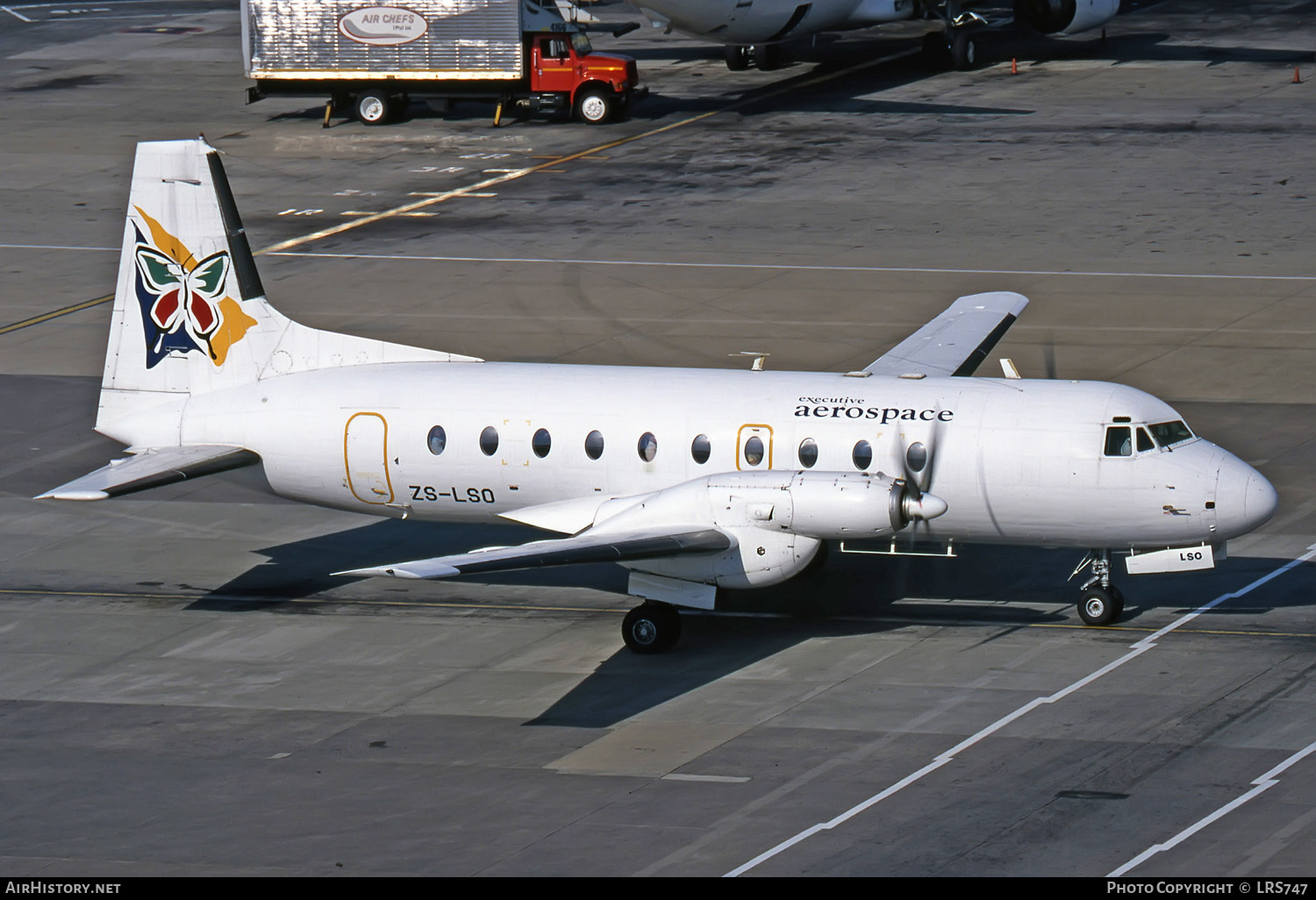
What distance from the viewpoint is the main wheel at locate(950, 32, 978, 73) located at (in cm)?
6481

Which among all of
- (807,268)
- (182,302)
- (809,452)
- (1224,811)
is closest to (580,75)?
(807,268)

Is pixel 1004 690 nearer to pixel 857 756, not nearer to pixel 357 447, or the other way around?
pixel 857 756

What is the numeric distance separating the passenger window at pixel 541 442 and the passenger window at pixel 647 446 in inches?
52.2

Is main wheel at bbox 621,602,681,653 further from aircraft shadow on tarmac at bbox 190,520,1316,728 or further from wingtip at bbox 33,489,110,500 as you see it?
wingtip at bbox 33,489,110,500

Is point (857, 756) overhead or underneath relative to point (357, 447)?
underneath

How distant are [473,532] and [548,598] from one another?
3.16 m

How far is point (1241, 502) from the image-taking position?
24.6 metres

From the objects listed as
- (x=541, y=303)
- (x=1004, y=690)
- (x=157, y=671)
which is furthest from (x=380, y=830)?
(x=541, y=303)

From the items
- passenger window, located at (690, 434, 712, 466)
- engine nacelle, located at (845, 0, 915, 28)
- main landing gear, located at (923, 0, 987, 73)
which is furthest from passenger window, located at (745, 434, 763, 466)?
main landing gear, located at (923, 0, 987, 73)

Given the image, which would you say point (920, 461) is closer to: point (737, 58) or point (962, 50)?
point (962, 50)

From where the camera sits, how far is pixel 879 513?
24031 mm

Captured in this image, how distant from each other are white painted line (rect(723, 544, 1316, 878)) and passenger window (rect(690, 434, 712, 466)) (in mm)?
5741
